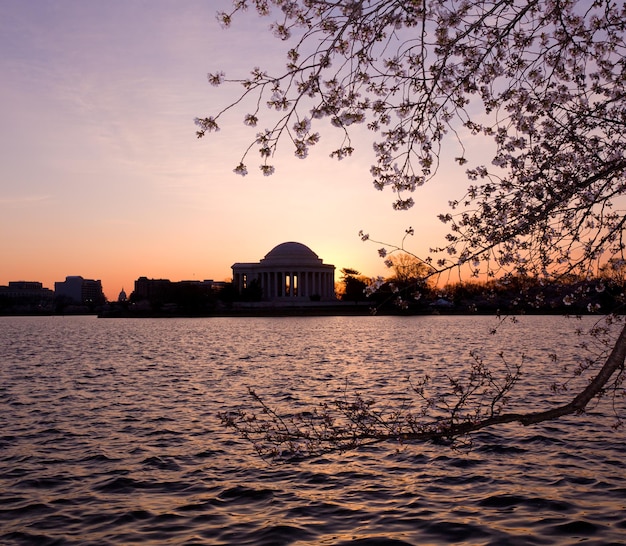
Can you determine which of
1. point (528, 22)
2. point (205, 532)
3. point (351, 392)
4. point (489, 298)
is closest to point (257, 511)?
point (205, 532)

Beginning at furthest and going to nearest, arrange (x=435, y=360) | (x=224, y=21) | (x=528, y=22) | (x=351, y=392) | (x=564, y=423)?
(x=435, y=360)
(x=351, y=392)
(x=564, y=423)
(x=528, y=22)
(x=224, y=21)

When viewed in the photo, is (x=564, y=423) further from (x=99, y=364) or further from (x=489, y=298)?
(x=99, y=364)

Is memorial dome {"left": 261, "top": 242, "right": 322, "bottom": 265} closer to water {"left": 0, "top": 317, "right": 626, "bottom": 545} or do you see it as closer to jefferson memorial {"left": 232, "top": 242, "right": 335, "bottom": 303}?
jefferson memorial {"left": 232, "top": 242, "right": 335, "bottom": 303}

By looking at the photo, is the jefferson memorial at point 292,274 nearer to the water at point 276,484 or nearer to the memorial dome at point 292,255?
the memorial dome at point 292,255

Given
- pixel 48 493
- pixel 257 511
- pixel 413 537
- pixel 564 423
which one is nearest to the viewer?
pixel 413 537

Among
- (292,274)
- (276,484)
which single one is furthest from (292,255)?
(276,484)

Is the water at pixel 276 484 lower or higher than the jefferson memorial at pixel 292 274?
lower

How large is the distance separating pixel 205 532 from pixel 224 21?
260 inches

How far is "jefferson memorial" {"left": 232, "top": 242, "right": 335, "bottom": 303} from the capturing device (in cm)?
15650

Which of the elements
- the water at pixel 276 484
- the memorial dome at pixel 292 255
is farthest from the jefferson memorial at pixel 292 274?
the water at pixel 276 484

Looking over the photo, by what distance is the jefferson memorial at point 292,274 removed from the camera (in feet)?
513

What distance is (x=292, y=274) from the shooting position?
16025 cm

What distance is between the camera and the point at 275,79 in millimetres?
6594

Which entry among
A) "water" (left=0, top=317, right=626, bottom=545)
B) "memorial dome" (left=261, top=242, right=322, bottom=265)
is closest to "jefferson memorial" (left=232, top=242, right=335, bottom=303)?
"memorial dome" (left=261, top=242, right=322, bottom=265)
